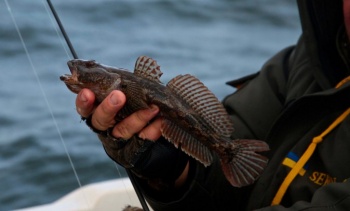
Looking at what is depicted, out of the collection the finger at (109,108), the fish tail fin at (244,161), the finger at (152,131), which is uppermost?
the finger at (109,108)

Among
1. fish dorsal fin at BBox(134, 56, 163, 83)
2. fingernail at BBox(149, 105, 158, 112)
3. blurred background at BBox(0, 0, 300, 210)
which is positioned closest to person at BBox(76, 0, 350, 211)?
fingernail at BBox(149, 105, 158, 112)

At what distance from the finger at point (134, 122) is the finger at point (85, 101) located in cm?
11

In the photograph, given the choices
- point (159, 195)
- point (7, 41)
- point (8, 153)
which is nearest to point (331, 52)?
point (159, 195)

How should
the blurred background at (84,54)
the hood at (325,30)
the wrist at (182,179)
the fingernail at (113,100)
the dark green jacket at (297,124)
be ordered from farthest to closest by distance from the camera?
the blurred background at (84,54), the hood at (325,30), the wrist at (182,179), the dark green jacket at (297,124), the fingernail at (113,100)

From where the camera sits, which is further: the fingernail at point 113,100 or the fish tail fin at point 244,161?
the fish tail fin at point 244,161

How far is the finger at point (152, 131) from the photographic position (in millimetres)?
2417

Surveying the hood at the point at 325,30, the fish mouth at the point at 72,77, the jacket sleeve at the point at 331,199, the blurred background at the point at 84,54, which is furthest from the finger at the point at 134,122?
the blurred background at the point at 84,54

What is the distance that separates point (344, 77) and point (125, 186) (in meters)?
1.31

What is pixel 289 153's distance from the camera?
277 centimetres

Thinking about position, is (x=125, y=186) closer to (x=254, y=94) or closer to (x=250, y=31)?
(x=254, y=94)

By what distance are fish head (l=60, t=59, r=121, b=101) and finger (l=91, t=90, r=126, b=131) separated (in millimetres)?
44

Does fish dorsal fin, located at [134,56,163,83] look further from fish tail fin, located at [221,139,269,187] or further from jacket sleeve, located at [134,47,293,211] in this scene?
jacket sleeve, located at [134,47,293,211]

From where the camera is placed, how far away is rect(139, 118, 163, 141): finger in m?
2.42

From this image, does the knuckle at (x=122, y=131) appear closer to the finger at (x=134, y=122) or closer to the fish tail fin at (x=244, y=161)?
the finger at (x=134, y=122)
